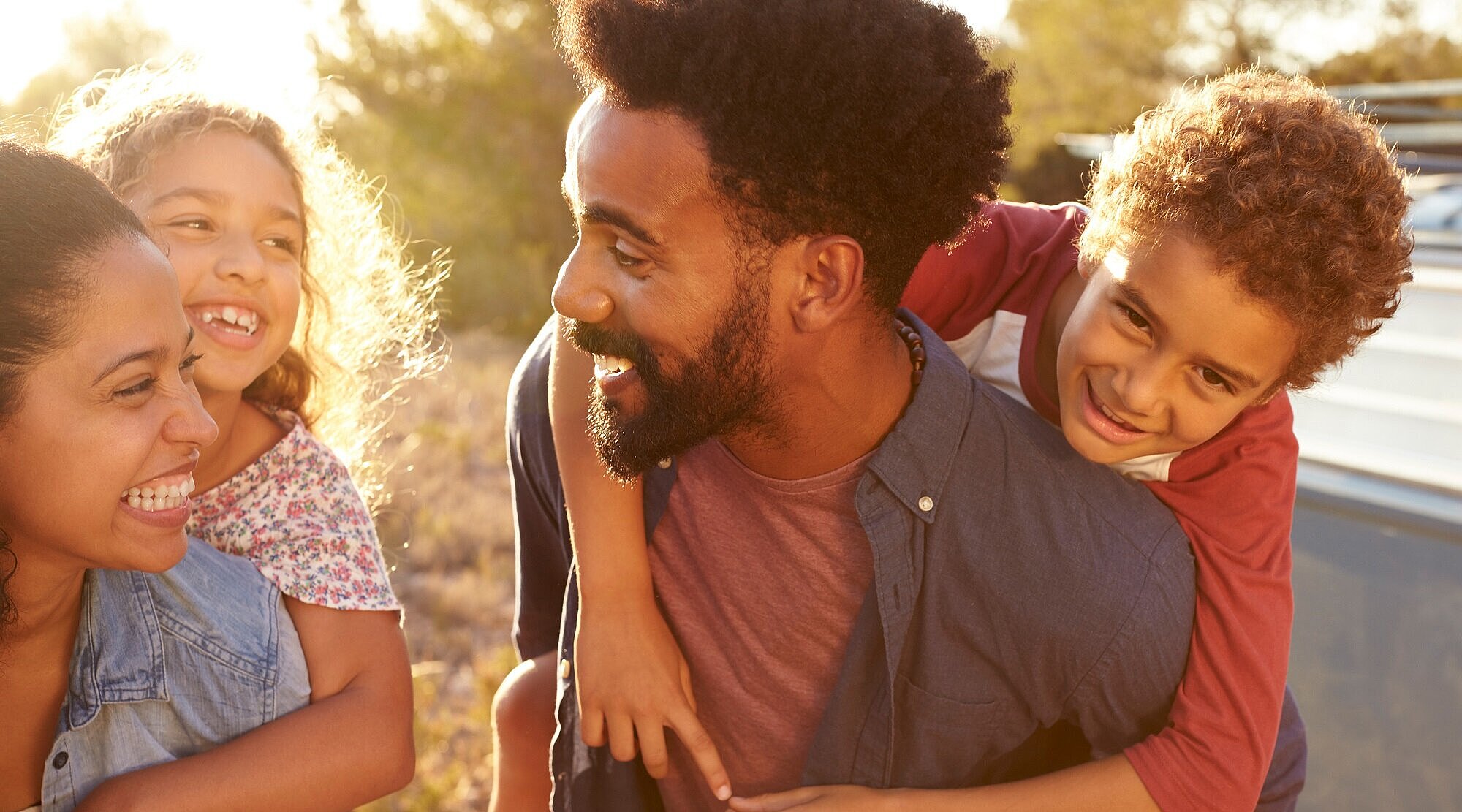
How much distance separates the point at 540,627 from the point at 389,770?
2.04 feet

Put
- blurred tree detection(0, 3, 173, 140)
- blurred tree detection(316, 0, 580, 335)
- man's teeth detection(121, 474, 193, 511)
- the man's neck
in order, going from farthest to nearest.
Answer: blurred tree detection(0, 3, 173, 140) → blurred tree detection(316, 0, 580, 335) → the man's neck → man's teeth detection(121, 474, 193, 511)

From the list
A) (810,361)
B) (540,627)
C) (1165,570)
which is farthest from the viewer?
(540,627)

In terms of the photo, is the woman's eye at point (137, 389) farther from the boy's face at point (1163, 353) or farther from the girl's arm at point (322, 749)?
the boy's face at point (1163, 353)

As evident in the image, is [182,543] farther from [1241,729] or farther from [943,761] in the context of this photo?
[1241,729]

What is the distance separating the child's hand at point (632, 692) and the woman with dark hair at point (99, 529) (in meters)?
0.47

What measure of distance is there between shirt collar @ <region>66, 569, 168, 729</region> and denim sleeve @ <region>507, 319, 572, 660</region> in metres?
0.77

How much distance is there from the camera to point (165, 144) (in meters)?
2.31

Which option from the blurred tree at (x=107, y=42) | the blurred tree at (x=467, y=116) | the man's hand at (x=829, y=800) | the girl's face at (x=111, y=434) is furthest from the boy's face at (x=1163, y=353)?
the blurred tree at (x=107, y=42)

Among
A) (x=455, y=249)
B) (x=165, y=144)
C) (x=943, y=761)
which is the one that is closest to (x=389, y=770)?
(x=943, y=761)

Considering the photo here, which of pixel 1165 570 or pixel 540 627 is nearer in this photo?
pixel 1165 570

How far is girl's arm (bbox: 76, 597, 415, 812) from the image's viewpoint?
1824mm

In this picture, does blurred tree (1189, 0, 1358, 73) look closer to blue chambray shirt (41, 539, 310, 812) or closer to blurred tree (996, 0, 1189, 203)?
blurred tree (996, 0, 1189, 203)

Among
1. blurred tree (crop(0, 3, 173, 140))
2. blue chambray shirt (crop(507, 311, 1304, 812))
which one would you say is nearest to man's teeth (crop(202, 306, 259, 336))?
blue chambray shirt (crop(507, 311, 1304, 812))

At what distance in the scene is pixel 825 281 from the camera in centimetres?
203
